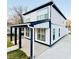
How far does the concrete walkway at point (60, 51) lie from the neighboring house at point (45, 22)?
2.6 inches

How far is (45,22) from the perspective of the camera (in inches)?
50.1

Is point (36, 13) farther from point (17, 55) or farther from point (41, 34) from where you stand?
point (17, 55)

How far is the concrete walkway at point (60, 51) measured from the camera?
1276 mm

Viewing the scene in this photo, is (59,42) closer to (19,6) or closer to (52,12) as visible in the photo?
(52,12)

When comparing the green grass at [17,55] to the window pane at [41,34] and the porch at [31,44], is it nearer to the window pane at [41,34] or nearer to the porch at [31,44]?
the porch at [31,44]

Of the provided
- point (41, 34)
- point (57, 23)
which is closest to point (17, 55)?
point (41, 34)

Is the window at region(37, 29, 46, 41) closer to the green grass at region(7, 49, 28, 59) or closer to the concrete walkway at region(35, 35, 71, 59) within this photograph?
the concrete walkway at region(35, 35, 71, 59)

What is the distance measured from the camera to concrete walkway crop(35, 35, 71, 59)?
1.28 metres

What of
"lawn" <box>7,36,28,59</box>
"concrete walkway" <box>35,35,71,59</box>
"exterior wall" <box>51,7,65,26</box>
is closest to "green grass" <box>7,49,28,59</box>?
"lawn" <box>7,36,28,59</box>

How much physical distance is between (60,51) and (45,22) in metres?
0.39
